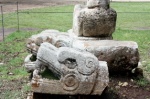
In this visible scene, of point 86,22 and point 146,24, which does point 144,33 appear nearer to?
point 146,24

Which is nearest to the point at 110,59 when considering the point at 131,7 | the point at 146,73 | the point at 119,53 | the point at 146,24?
the point at 119,53

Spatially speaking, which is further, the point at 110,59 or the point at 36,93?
the point at 110,59

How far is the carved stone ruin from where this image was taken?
542 centimetres

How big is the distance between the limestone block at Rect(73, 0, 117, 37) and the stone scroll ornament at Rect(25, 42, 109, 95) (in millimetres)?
1598

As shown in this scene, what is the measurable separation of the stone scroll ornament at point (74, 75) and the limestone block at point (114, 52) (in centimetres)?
117

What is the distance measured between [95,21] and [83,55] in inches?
67.8

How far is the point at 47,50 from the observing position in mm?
5617

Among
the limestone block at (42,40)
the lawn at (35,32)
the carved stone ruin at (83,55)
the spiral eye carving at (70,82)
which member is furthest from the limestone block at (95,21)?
the spiral eye carving at (70,82)

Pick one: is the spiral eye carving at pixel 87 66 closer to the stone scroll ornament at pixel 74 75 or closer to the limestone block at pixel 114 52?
the stone scroll ornament at pixel 74 75

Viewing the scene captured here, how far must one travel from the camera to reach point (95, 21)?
703 centimetres

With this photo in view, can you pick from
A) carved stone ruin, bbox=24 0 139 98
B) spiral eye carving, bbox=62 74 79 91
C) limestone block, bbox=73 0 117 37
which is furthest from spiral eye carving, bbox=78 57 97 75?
limestone block, bbox=73 0 117 37

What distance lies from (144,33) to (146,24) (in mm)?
2570

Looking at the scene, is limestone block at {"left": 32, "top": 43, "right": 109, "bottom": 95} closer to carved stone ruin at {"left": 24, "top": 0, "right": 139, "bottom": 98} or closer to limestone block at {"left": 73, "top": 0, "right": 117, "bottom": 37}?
carved stone ruin at {"left": 24, "top": 0, "right": 139, "bottom": 98}

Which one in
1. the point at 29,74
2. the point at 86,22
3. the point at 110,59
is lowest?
the point at 29,74
